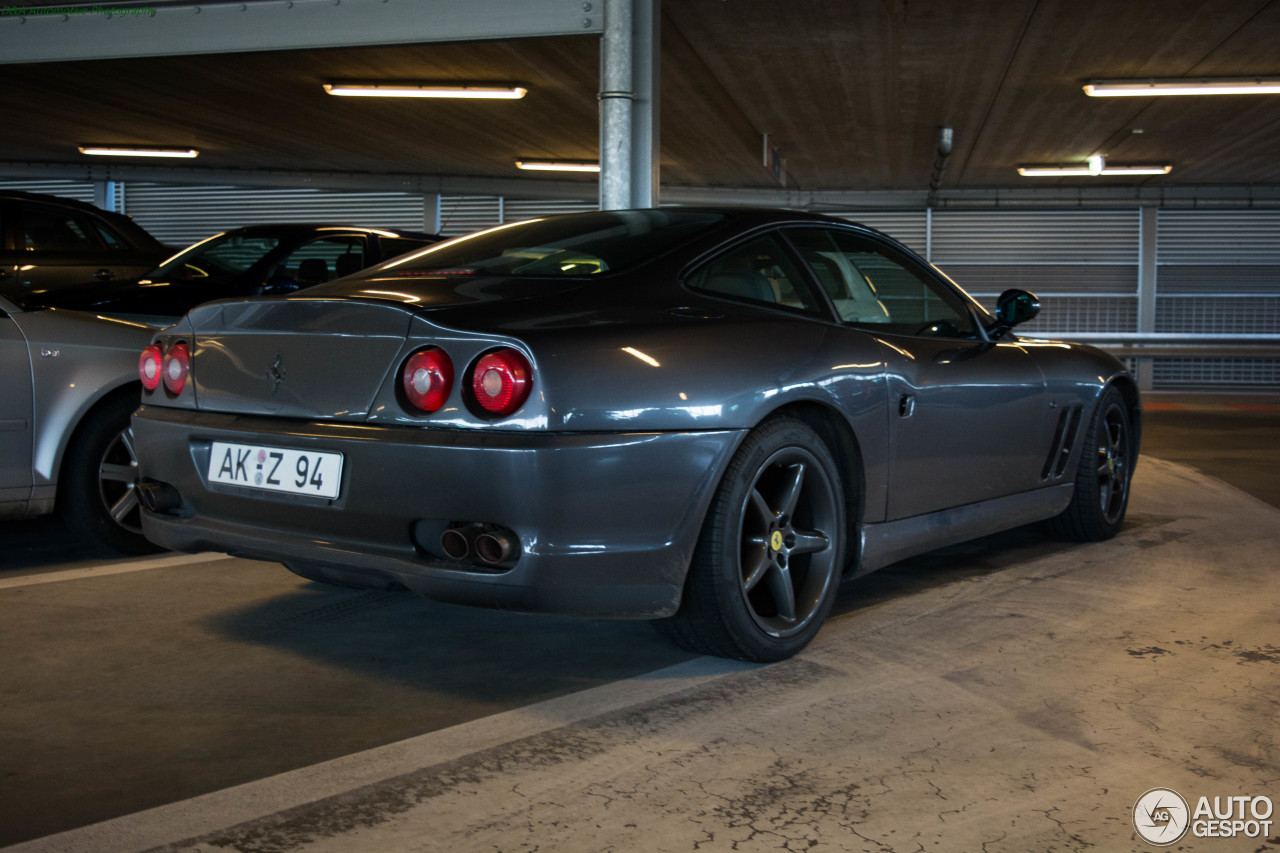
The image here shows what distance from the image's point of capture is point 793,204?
21172mm

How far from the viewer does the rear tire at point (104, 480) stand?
14.8ft

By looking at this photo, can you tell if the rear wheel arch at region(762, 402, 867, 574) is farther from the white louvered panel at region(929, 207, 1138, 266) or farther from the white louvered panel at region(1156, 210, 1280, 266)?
the white louvered panel at region(1156, 210, 1280, 266)

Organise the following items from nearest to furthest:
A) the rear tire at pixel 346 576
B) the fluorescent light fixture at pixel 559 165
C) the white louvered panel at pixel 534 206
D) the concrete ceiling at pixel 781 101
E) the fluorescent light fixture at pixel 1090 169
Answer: the rear tire at pixel 346 576 → the concrete ceiling at pixel 781 101 → the fluorescent light fixture at pixel 1090 169 → the fluorescent light fixture at pixel 559 165 → the white louvered panel at pixel 534 206

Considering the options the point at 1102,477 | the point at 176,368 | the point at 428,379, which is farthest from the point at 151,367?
the point at 1102,477

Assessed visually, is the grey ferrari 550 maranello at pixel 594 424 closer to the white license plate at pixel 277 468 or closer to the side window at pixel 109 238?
the white license plate at pixel 277 468

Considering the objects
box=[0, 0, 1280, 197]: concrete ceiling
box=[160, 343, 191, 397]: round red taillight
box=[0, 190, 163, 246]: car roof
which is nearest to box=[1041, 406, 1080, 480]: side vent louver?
box=[160, 343, 191, 397]: round red taillight

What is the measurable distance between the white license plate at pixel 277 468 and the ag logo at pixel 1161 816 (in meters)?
1.85

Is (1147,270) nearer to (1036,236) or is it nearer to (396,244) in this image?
(1036,236)

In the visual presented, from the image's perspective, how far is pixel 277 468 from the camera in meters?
2.86

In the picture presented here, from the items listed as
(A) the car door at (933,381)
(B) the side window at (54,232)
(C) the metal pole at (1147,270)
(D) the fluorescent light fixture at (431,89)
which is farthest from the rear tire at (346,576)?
(C) the metal pole at (1147,270)

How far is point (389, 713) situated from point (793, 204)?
63.4 feet

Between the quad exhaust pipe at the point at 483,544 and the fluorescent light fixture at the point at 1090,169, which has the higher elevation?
the fluorescent light fixture at the point at 1090,169

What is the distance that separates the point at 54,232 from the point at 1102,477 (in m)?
7.09

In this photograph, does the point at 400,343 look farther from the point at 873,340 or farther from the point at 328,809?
the point at 873,340
